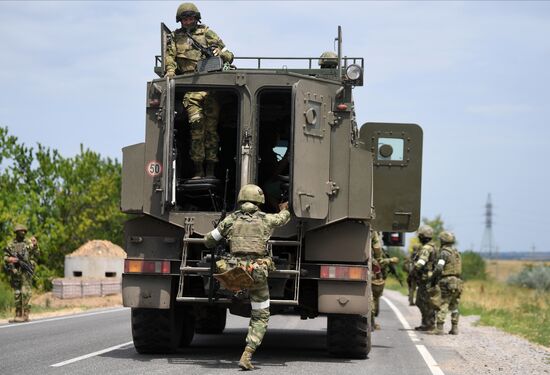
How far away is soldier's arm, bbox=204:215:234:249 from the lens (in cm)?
1148

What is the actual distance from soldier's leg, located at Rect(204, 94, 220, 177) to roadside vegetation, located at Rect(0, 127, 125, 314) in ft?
83.0

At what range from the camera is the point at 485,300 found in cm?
3447

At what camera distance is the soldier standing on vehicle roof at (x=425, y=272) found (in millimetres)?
19033

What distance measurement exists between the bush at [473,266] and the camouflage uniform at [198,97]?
58.1 meters

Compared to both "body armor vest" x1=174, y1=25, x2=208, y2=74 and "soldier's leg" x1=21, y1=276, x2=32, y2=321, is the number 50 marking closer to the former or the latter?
"body armor vest" x1=174, y1=25, x2=208, y2=74

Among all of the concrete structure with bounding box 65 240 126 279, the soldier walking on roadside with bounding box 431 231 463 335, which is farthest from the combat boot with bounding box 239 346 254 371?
the concrete structure with bounding box 65 240 126 279

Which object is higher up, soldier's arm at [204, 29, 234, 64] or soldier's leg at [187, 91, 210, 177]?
soldier's arm at [204, 29, 234, 64]

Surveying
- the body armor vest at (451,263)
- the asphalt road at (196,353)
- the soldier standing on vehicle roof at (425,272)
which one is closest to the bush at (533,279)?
the soldier standing on vehicle roof at (425,272)

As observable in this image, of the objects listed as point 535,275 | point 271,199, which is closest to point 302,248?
point 271,199

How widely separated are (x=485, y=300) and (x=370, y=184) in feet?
76.8

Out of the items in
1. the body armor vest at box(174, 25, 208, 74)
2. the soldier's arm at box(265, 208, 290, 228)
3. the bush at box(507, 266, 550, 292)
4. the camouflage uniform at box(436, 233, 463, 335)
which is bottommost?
the bush at box(507, 266, 550, 292)

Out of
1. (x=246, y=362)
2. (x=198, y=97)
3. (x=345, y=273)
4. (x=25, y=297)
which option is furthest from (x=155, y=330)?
(x=25, y=297)

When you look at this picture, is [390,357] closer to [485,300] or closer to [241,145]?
[241,145]

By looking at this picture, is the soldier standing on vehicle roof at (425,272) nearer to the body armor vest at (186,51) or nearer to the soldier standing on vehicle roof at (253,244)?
the body armor vest at (186,51)
